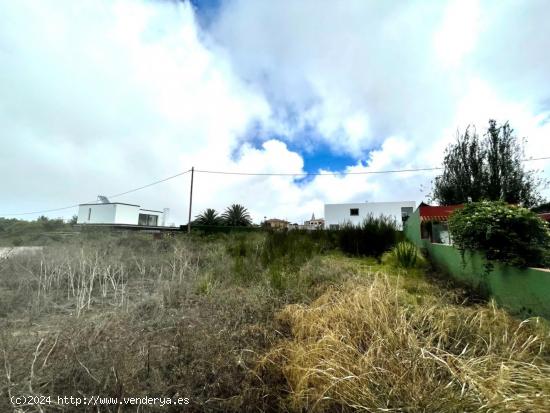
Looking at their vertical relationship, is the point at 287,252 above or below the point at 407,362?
above

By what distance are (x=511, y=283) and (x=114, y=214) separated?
32.4 meters

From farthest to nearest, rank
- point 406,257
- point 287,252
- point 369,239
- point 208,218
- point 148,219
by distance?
point 148,219, point 208,218, point 369,239, point 287,252, point 406,257

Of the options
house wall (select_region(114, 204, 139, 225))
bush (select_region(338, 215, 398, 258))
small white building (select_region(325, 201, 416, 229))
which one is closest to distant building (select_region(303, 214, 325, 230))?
small white building (select_region(325, 201, 416, 229))

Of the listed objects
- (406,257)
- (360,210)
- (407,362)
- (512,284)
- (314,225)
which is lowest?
(407,362)

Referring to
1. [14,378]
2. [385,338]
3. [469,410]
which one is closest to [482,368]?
[469,410]

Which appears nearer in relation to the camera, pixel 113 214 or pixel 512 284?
pixel 512 284

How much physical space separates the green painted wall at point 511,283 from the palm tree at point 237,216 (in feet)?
81.2

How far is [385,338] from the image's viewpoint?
6.63 feet

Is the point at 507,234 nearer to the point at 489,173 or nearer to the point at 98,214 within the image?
the point at 489,173

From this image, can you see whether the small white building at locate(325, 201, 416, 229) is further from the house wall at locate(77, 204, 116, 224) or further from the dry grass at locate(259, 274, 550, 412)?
the dry grass at locate(259, 274, 550, 412)

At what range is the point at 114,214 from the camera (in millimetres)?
29062

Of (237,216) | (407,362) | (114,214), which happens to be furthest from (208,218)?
(407,362)

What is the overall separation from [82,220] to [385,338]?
125 feet

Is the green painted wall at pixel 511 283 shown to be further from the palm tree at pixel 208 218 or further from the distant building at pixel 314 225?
the palm tree at pixel 208 218
